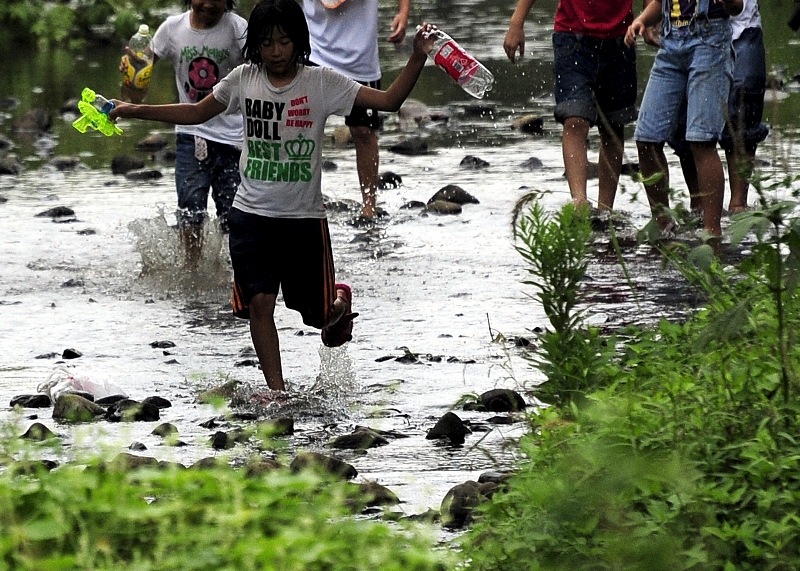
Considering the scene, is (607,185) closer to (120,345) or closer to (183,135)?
(183,135)

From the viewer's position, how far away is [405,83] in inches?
233

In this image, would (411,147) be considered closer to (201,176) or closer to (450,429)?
(201,176)

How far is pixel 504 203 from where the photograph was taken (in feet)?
31.9

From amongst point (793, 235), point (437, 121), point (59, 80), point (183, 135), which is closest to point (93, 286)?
point (183, 135)

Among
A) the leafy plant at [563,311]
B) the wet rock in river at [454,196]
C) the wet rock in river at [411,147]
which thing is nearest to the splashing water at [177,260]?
the wet rock in river at [454,196]

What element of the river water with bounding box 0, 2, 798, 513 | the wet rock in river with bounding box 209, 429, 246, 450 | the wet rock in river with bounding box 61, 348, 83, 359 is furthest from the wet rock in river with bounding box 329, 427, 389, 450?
the wet rock in river with bounding box 61, 348, 83, 359

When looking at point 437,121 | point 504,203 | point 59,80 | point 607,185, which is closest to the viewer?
point 607,185

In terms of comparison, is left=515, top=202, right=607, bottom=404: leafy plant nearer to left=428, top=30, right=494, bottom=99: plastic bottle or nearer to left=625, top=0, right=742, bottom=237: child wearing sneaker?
left=428, top=30, right=494, bottom=99: plastic bottle

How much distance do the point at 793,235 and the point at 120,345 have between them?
370 cm

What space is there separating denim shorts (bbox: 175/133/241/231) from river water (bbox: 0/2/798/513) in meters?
0.20

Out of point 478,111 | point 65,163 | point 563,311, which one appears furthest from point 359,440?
point 478,111

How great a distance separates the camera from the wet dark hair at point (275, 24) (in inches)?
235

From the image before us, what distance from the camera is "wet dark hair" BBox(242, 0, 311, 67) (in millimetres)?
5977

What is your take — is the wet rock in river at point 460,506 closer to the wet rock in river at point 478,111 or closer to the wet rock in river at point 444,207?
the wet rock in river at point 444,207
